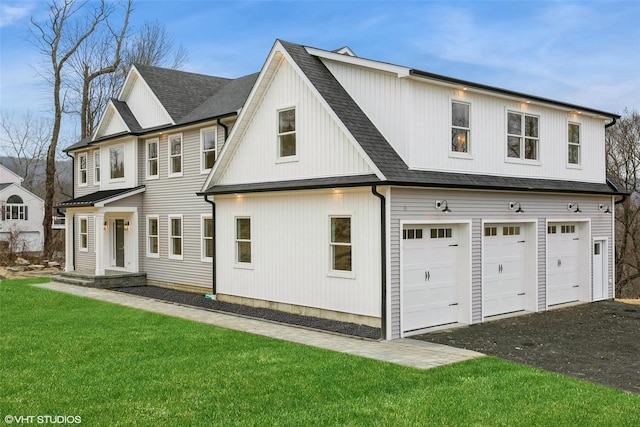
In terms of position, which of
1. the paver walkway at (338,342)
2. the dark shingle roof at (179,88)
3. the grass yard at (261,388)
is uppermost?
the dark shingle roof at (179,88)

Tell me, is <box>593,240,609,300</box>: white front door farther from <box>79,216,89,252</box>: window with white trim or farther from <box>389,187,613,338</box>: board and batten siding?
<box>79,216,89,252</box>: window with white trim

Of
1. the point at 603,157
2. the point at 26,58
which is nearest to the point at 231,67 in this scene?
the point at 26,58

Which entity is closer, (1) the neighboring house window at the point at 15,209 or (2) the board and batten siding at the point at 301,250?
(2) the board and batten siding at the point at 301,250

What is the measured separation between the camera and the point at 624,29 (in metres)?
24.9

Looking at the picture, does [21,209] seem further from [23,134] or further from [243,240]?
[243,240]

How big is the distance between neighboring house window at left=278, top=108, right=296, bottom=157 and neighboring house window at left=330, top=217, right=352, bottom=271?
7.64 feet

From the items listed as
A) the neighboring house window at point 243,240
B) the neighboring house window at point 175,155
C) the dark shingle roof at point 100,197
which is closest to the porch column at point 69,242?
the dark shingle roof at point 100,197

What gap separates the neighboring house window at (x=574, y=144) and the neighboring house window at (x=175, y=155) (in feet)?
40.7

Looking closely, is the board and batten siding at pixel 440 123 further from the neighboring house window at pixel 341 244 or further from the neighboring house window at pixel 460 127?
the neighboring house window at pixel 341 244

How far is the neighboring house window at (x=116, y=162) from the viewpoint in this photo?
22750 mm

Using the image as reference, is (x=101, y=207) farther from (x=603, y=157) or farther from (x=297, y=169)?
(x=603, y=157)

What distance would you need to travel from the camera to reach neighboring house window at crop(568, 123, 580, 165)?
55.4 feet

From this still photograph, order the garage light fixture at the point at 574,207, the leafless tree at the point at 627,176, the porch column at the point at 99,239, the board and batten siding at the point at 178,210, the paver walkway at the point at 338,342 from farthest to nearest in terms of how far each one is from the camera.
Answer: the leafless tree at the point at 627,176, the porch column at the point at 99,239, the board and batten siding at the point at 178,210, the garage light fixture at the point at 574,207, the paver walkway at the point at 338,342

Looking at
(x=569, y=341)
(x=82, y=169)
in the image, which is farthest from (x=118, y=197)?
(x=569, y=341)
